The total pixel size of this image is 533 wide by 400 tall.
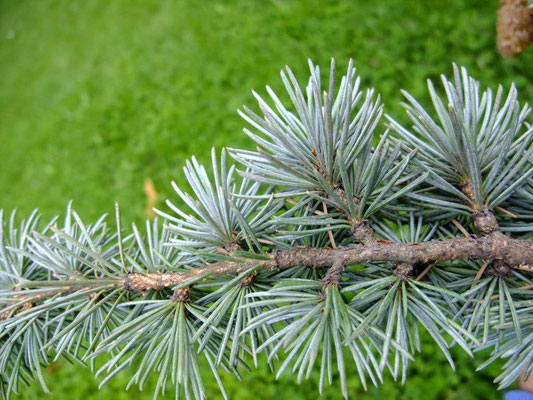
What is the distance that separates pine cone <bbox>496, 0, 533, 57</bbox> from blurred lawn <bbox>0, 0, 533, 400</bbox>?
3.56ft

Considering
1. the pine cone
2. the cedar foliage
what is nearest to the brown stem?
the cedar foliage

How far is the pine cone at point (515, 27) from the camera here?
2.48 feet

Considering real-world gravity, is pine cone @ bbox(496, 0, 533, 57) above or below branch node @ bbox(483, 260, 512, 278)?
above

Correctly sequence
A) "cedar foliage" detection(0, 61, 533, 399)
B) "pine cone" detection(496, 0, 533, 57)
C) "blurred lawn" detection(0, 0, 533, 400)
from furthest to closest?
"blurred lawn" detection(0, 0, 533, 400)
"pine cone" detection(496, 0, 533, 57)
"cedar foliage" detection(0, 61, 533, 399)

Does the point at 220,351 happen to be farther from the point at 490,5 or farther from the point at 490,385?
the point at 490,5

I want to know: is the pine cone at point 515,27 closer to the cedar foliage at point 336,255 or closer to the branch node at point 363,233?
the cedar foliage at point 336,255

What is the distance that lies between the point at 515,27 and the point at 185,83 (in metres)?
1.94

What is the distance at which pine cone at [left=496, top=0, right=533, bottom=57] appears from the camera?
75 cm

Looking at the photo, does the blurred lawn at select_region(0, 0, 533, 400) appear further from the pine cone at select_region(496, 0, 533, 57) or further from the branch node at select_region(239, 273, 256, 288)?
the branch node at select_region(239, 273, 256, 288)

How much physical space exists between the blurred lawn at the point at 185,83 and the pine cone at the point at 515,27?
3.56 feet

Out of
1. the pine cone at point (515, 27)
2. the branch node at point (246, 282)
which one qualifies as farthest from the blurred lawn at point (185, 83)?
the branch node at point (246, 282)

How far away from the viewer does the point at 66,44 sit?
11.1 ft

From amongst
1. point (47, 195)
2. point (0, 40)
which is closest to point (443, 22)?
point (47, 195)

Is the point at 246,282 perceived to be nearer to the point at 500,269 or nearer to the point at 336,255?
the point at 336,255
